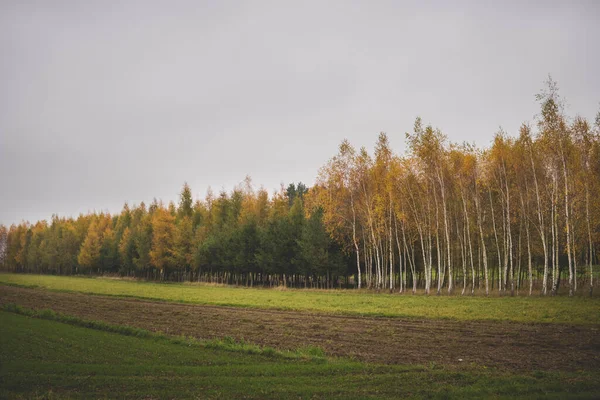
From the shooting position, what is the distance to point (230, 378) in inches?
482

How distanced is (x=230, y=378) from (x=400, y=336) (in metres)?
9.59

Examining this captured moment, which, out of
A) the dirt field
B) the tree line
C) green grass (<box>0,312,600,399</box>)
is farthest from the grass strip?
the tree line

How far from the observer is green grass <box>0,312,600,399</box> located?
1064cm

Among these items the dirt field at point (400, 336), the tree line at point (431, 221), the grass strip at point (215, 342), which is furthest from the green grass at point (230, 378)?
the tree line at point (431, 221)

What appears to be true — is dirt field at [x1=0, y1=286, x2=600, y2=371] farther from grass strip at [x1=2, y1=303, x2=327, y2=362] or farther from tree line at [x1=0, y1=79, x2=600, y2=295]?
tree line at [x1=0, y1=79, x2=600, y2=295]

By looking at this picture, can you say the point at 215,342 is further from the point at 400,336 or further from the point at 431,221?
the point at 431,221

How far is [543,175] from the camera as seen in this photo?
38125 millimetres

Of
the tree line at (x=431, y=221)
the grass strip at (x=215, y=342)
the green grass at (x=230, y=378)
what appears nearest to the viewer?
the green grass at (x=230, y=378)

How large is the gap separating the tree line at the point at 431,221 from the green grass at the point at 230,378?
26630 millimetres

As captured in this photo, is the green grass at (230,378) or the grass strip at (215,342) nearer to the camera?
the green grass at (230,378)

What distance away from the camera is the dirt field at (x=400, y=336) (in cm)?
1420

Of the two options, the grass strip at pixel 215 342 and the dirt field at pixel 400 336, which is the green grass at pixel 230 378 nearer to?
the grass strip at pixel 215 342

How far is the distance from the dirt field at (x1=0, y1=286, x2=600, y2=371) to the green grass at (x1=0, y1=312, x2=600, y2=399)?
5.74 ft

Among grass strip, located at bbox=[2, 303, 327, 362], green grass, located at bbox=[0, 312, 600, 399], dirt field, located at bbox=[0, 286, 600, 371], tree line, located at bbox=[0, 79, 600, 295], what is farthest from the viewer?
tree line, located at bbox=[0, 79, 600, 295]
